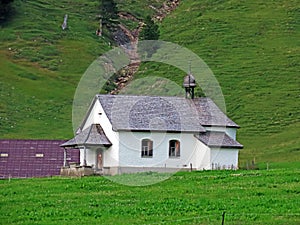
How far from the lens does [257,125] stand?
97.2 m

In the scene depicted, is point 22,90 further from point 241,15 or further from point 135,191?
point 135,191

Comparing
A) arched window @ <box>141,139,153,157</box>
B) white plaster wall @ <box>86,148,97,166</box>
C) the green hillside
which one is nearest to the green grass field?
arched window @ <box>141,139,153,157</box>

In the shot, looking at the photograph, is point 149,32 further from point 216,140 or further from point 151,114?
point 216,140

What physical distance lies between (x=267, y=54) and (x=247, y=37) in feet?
35.6

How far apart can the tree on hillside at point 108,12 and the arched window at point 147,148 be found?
8912cm

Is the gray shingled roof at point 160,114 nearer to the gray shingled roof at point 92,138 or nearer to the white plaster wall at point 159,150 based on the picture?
the white plaster wall at point 159,150

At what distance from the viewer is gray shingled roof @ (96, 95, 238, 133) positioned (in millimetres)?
66625

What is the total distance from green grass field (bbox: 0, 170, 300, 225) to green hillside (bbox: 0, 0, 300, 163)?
28679mm

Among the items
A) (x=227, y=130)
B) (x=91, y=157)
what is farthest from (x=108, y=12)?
(x=91, y=157)

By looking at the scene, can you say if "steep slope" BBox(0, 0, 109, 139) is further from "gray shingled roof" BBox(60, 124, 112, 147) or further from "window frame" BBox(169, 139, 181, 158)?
"window frame" BBox(169, 139, 181, 158)

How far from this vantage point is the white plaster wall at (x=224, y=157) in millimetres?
66688

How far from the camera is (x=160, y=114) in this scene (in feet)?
222

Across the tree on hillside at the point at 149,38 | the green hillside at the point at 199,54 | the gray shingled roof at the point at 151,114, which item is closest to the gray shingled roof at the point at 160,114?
the gray shingled roof at the point at 151,114

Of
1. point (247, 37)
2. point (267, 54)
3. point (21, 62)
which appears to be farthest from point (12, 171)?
point (247, 37)
